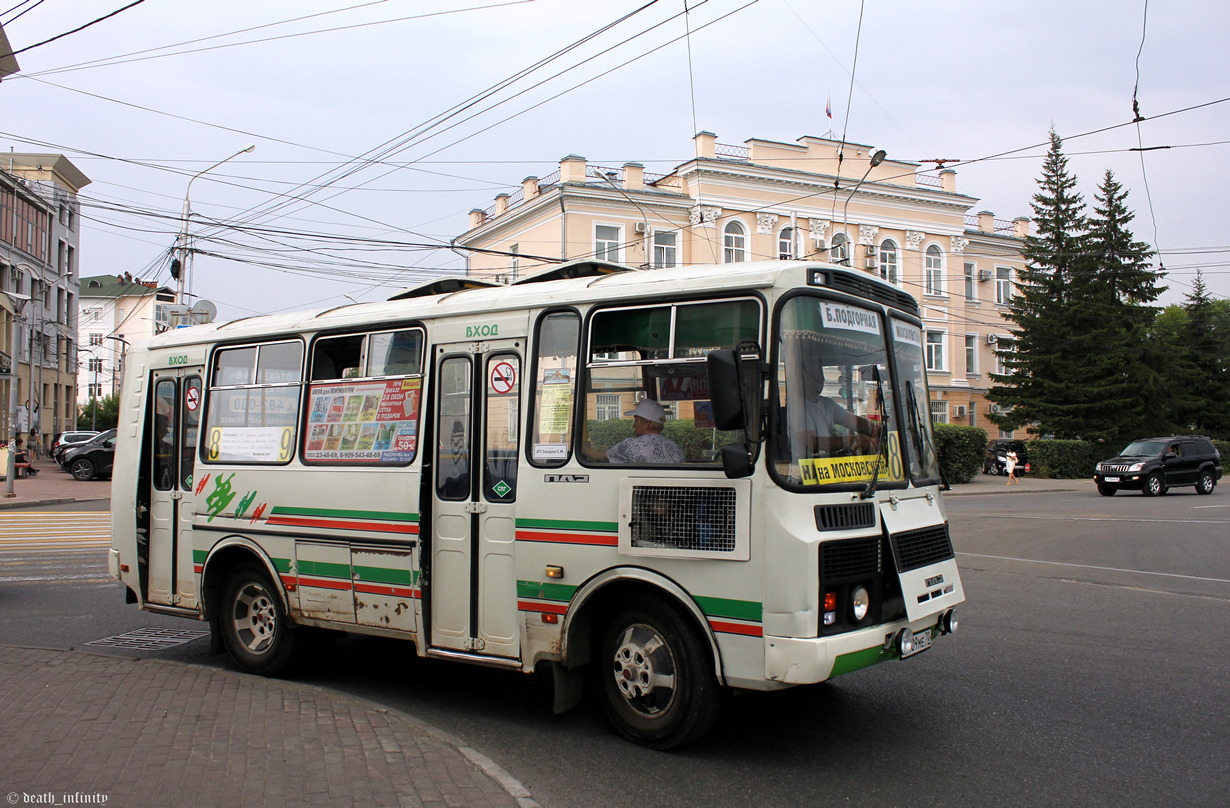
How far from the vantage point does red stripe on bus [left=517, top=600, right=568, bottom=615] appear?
234 inches

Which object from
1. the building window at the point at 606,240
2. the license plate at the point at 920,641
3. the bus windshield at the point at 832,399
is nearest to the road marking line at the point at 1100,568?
the license plate at the point at 920,641

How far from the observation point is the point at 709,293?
18.4 ft

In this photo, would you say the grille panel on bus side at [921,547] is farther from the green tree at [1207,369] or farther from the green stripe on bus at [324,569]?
the green tree at [1207,369]

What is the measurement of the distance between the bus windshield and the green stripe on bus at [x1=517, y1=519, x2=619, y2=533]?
3.65ft

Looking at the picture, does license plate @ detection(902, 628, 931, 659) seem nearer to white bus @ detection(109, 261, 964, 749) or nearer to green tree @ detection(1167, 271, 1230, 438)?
white bus @ detection(109, 261, 964, 749)

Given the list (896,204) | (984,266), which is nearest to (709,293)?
(896,204)

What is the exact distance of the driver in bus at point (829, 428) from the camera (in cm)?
538

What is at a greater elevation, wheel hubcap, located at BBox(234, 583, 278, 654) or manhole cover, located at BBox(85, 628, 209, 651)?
wheel hubcap, located at BBox(234, 583, 278, 654)

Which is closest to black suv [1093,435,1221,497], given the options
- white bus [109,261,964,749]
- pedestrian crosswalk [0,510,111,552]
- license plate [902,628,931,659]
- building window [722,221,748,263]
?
building window [722,221,748,263]

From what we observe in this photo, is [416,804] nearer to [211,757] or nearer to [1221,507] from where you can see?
[211,757]

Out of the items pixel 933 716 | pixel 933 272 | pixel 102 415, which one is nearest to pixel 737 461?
pixel 933 716

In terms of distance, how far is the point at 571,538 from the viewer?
19.5ft

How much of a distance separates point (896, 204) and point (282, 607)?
169 ft

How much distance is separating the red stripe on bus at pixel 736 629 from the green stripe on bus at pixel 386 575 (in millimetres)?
2351
